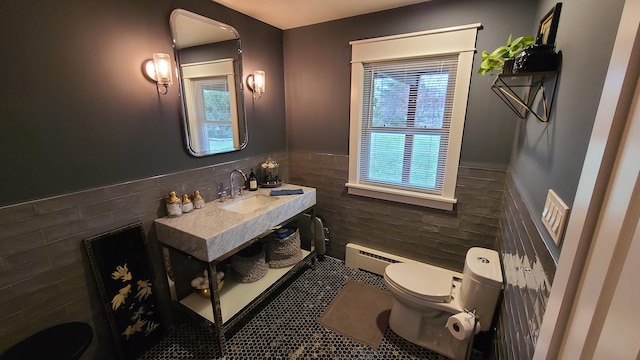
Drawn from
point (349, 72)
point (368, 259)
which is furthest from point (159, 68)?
point (368, 259)

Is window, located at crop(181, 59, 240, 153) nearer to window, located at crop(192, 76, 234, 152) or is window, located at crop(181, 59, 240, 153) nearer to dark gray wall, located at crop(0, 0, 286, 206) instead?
window, located at crop(192, 76, 234, 152)

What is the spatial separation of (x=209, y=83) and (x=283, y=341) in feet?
6.51

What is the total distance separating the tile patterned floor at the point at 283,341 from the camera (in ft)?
5.52

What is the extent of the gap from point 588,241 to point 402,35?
6.42 feet

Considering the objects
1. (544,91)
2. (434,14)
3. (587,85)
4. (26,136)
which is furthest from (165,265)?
(434,14)

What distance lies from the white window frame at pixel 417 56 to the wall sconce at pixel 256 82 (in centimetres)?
81

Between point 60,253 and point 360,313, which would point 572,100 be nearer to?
point 360,313

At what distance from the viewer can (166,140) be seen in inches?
68.5

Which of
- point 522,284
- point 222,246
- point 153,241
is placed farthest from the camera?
point 153,241

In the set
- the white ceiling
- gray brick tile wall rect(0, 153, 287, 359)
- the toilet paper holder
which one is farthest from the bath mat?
the white ceiling

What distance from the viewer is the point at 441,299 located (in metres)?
1.58

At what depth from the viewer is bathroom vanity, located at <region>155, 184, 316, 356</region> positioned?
1554mm

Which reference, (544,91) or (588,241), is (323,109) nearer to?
(544,91)

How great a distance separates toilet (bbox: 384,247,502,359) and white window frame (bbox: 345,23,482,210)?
2.00ft
